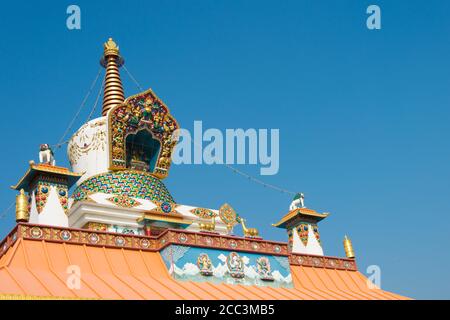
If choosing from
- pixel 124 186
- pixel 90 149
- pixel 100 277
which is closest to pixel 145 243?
pixel 100 277

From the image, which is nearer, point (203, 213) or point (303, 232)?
point (203, 213)

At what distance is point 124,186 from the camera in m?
23.4

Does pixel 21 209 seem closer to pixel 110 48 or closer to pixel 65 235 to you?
pixel 65 235

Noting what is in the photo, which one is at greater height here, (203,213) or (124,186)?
(124,186)

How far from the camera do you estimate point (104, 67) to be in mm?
29875

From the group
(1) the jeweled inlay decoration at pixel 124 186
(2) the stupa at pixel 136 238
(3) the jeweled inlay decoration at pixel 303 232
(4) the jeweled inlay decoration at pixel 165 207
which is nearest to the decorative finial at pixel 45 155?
(2) the stupa at pixel 136 238

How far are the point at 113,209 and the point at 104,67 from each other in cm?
1059

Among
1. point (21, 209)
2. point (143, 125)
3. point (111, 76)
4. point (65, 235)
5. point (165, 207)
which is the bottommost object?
point (65, 235)

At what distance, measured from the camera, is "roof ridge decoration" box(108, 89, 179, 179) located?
2427cm

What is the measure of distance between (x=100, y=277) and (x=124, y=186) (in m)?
7.82

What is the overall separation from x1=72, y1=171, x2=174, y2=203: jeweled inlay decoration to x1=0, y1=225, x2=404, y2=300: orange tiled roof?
5766 mm

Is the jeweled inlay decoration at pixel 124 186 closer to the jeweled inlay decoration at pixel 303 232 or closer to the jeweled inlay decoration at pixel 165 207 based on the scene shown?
the jeweled inlay decoration at pixel 165 207
